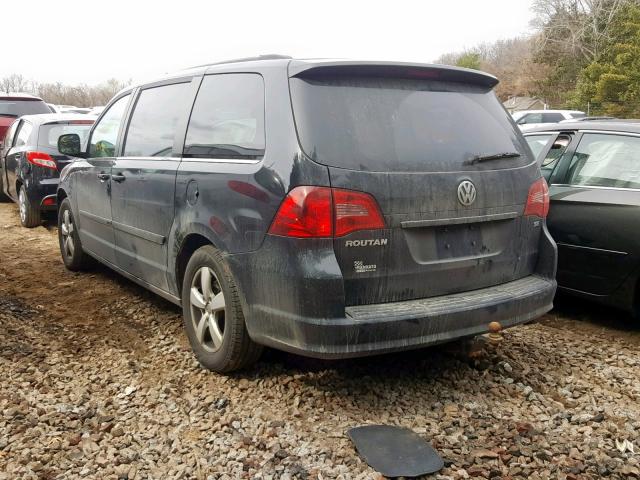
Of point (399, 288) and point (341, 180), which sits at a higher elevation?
point (341, 180)

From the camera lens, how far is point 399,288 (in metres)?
3.14

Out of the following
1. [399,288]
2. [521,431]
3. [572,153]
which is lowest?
[521,431]

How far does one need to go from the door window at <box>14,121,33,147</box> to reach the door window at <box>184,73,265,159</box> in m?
6.05

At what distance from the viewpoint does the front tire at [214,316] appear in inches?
135

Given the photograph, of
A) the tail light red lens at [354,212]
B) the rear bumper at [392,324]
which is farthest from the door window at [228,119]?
the rear bumper at [392,324]

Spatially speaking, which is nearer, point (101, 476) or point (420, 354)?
point (101, 476)

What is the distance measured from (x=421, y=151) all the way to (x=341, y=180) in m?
0.53

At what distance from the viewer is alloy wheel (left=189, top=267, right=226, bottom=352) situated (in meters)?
3.61

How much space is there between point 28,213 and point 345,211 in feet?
23.1

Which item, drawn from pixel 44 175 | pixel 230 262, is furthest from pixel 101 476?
pixel 44 175

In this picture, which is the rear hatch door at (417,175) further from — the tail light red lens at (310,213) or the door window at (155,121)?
the door window at (155,121)

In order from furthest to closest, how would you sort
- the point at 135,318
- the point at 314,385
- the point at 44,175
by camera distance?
1. the point at 44,175
2. the point at 135,318
3. the point at 314,385

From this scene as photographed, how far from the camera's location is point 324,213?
2.95m

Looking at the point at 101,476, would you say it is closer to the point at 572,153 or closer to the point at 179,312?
the point at 179,312
